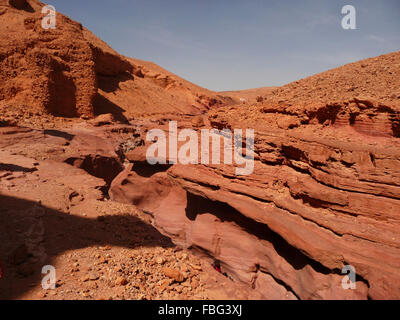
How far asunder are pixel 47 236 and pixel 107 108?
52.1ft

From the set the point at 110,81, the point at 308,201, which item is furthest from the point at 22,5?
the point at 308,201

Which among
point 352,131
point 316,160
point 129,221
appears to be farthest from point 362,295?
point 129,221

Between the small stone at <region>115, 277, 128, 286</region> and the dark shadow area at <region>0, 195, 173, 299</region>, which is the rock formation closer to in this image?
the dark shadow area at <region>0, 195, 173, 299</region>

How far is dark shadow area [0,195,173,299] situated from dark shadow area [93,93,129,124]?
13.2m

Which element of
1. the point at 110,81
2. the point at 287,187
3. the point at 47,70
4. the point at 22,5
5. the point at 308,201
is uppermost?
the point at 22,5

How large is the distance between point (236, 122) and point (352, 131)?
2.49 meters

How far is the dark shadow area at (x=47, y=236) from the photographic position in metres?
3.79

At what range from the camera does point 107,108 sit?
1908 centimetres

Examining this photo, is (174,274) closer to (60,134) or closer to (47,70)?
(60,134)

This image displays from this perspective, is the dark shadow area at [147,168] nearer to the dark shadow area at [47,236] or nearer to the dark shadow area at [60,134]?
the dark shadow area at [47,236]

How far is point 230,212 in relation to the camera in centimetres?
542

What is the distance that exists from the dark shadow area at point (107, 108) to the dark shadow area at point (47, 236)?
13162 mm

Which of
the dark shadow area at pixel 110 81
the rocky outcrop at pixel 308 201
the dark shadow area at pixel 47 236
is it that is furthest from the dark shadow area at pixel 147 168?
the dark shadow area at pixel 110 81

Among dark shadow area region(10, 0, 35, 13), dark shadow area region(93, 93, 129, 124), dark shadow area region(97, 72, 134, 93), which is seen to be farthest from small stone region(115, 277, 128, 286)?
dark shadow area region(10, 0, 35, 13)
